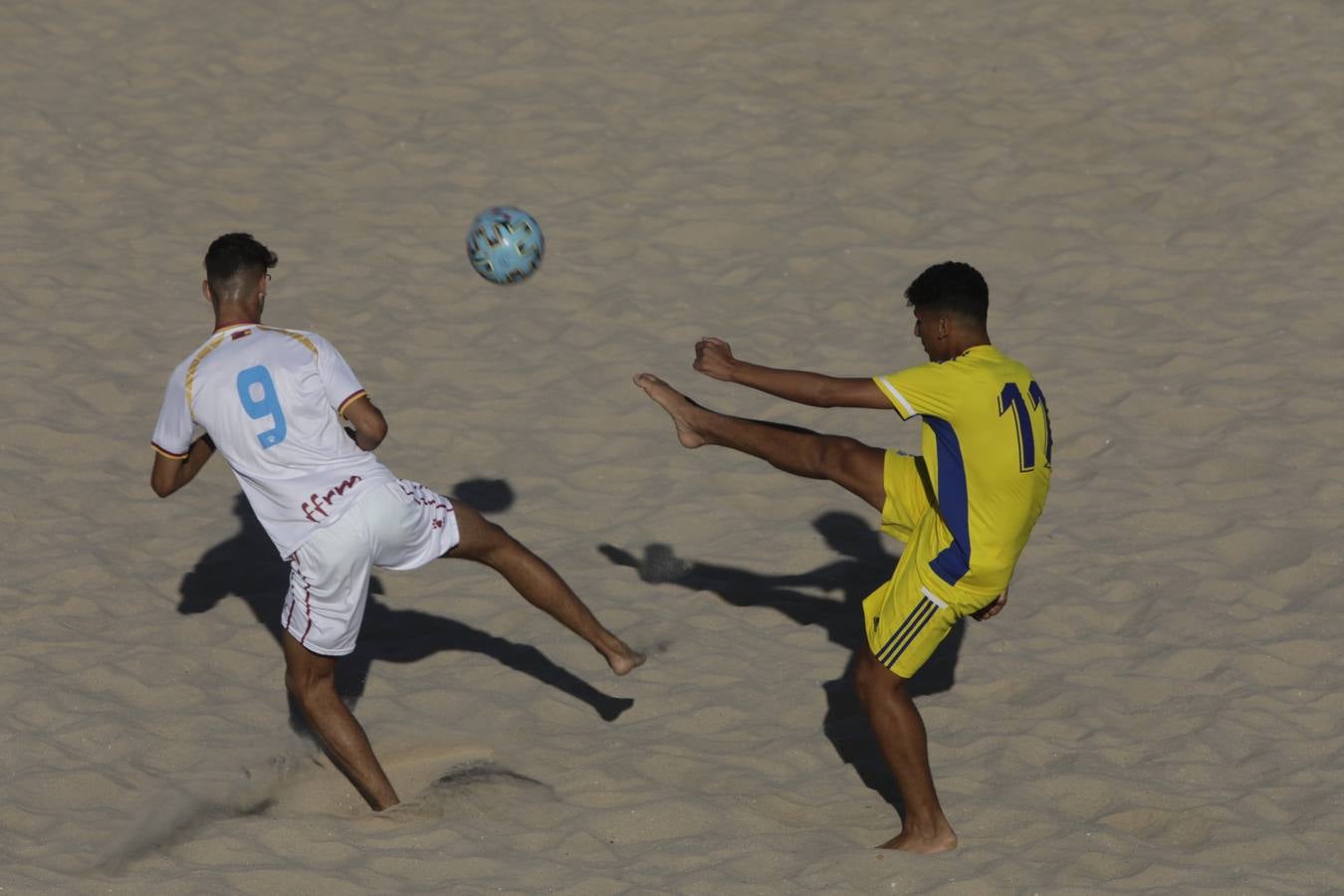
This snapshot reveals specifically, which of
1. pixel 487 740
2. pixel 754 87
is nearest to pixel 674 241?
pixel 754 87

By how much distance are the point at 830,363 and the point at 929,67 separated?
358 centimetres

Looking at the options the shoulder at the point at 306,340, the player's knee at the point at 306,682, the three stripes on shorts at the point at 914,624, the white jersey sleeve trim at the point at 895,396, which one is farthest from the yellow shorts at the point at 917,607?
the shoulder at the point at 306,340

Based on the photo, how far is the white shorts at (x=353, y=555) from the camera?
486cm

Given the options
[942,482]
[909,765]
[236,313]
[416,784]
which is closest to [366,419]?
[236,313]

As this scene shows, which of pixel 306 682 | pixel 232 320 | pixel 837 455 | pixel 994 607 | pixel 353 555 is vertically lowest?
pixel 306 682

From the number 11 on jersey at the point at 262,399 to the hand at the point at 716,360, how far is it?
122cm

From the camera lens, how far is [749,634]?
21.4 ft

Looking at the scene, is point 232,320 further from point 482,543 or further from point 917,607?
point 917,607

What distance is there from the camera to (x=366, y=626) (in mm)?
6570

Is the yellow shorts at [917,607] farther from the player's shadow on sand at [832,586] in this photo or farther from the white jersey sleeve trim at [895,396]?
the player's shadow on sand at [832,586]

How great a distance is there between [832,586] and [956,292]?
7.38 ft

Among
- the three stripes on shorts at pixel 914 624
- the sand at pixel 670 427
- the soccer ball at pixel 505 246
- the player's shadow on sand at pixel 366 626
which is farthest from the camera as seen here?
the soccer ball at pixel 505 246

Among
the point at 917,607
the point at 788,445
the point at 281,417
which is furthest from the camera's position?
the point at 788,445

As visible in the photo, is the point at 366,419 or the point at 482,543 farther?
the point at 482,543
